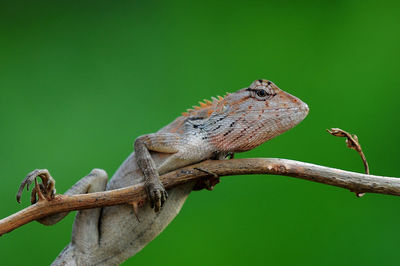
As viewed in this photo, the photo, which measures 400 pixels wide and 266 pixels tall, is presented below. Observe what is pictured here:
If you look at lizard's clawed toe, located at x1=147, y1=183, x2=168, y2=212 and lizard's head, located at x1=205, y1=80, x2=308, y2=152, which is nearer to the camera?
lizard's clawed toe, located at x1=147, y1=183, x2=168, y2=212

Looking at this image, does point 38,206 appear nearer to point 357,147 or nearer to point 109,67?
point 357,147

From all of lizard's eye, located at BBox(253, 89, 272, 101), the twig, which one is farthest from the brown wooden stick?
lizard's eye, located at BBox(253, 89, 272, 101)

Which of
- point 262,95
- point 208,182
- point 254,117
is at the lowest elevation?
point 208,182

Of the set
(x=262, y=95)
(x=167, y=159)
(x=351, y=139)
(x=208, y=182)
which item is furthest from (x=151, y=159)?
(x=351, y=139)

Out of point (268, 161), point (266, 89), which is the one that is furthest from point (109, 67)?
point (268, 161)

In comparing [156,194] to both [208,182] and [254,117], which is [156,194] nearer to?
[208,182]

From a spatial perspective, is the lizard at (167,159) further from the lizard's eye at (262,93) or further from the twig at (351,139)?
the twig at (351,139)

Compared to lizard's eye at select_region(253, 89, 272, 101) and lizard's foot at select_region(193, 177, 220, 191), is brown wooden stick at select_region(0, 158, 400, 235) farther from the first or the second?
lizard's eye at select_region(253, 89, 272, 101)
